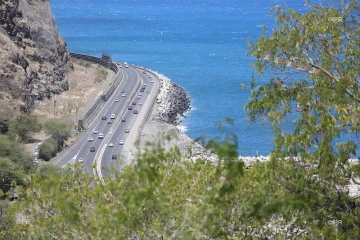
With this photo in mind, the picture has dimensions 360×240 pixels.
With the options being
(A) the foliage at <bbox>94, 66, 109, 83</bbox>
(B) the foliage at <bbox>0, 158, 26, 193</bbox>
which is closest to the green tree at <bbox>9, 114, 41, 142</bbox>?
(B) the foliage at <bbox>0, 158, 26, 193</bbox>

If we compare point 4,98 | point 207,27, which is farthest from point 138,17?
point 4,98

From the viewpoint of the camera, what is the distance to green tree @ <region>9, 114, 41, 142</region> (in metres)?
45.5

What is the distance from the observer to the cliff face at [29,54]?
53.4 meters

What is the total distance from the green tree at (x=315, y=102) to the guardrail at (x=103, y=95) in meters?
45.5

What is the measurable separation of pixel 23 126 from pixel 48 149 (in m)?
3.66

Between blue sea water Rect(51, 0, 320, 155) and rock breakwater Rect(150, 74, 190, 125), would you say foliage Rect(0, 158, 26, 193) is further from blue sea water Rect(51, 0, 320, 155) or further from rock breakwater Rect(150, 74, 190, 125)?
rock breakwater Rect(150, 74, 190, 125)

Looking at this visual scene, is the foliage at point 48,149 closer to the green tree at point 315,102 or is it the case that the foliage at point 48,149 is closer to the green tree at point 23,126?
the green tree at point 23,126

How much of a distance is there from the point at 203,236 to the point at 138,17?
145 m

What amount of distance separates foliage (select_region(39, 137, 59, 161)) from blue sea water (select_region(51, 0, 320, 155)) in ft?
47.5

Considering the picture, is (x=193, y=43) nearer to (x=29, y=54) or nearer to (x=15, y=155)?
(x=29, y=54)

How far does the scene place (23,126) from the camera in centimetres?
4581

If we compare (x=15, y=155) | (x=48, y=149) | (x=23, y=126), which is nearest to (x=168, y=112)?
(x=23, y=126)

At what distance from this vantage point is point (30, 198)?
11.2 meters

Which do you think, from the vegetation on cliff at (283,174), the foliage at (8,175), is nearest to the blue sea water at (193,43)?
the foliage at (8,175)
